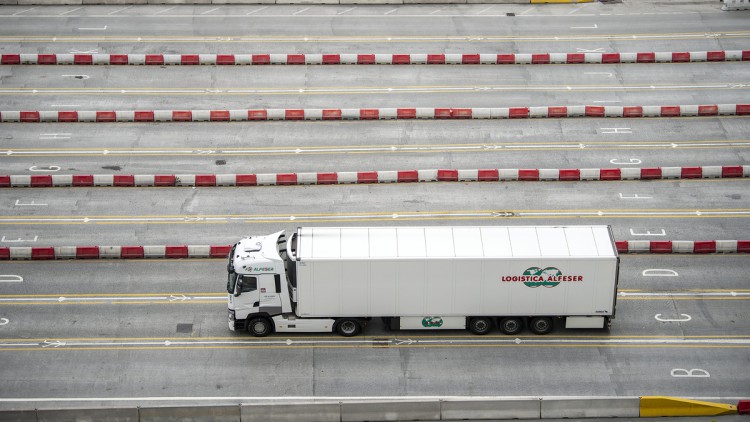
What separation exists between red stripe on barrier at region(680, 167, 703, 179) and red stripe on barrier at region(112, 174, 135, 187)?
82.7 feet

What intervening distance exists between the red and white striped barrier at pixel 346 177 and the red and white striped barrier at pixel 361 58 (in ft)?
35.6

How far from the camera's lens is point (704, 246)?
4650cm

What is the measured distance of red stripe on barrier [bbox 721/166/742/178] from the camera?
51.6 m

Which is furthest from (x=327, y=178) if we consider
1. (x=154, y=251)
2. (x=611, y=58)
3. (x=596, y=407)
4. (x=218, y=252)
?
(x=611, y=58)

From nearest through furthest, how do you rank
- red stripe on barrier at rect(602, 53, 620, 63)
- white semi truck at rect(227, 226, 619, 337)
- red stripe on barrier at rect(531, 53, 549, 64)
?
white semi truck at rect(227, 226, 619, 337) < red stripe on barrier at rect(531, 53, 549, 64) < red stripe on barrier at rect(602, 53, 620, 63)

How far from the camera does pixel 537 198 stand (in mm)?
50219

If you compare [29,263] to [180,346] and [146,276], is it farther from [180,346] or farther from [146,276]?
[180,346]

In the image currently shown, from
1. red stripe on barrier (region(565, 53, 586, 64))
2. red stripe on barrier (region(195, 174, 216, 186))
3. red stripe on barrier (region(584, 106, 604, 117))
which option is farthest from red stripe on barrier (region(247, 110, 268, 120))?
red stripe on barrier (region(565, 53, 586, 64))

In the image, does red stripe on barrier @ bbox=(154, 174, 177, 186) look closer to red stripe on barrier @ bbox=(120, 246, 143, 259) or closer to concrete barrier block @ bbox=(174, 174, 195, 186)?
concrete barrier block @ bbox=(174, 174, 195, 186)

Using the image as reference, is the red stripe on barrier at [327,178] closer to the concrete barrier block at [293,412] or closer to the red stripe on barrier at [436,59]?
the red stripe on barrier at [436,59]

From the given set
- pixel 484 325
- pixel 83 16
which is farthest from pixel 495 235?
pixel 83 16

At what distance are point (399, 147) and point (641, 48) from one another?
1671cm

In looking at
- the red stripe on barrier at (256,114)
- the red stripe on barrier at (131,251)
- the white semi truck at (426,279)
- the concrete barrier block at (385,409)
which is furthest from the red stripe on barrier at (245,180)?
the concrete barrier block at (385,409)

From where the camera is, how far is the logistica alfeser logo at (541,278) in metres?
40.0
